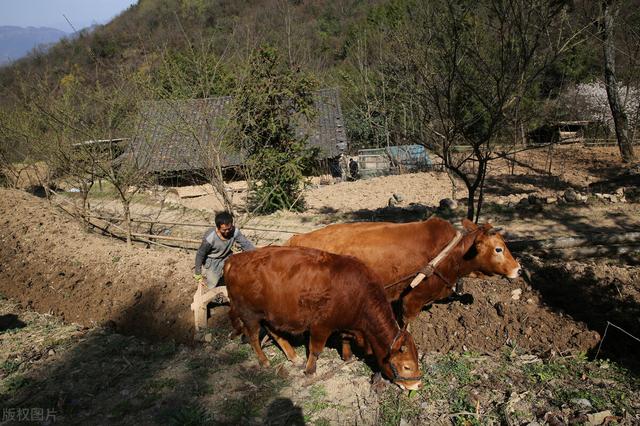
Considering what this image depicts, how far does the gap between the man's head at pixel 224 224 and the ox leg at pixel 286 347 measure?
53.2 inches

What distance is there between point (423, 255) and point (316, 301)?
60.0 inches

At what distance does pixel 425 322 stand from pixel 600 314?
2127mm

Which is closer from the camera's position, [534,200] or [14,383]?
[14,383]

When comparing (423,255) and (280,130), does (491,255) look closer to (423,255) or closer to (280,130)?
(423,255)

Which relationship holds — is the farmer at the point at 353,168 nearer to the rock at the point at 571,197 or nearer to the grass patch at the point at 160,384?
the rock at the point at 571,197

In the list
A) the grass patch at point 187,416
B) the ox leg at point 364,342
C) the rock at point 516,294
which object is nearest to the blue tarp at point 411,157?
the rock at point 516,294

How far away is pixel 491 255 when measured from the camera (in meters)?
5.21

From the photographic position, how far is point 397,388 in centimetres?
445

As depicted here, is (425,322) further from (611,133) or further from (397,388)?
(611,133)

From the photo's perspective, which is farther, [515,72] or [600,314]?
[515,72]

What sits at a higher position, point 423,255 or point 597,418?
point 423,255

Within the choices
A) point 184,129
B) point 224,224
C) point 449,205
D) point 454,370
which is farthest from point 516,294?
point 184,129

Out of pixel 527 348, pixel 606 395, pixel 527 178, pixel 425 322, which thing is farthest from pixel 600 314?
pixel 527 178

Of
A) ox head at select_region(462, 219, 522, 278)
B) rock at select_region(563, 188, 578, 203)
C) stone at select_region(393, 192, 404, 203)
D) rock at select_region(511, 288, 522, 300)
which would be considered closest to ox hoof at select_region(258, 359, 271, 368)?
ox head at select_region(462, 219, 522, 278)
